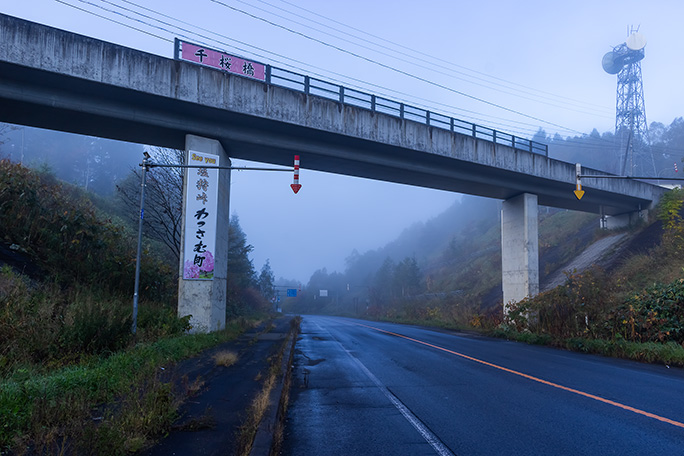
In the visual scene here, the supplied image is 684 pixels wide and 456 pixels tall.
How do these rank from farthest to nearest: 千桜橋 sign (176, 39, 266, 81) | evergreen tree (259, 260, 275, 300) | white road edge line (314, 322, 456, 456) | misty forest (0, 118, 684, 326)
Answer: evergreen tree (259, 260, 275, 300), misty forest (0, 118, 684, 326), 千桜橋 sign (176, 39, 266, 81), white road edge line (314, 322, 456, 456)

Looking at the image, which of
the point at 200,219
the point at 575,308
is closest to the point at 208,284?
the point at 200,219

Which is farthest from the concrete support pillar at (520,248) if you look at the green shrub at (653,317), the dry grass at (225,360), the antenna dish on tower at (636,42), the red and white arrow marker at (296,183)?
the antenna dish on tower at (636,42)

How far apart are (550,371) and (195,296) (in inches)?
470

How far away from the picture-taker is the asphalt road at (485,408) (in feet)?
17.6

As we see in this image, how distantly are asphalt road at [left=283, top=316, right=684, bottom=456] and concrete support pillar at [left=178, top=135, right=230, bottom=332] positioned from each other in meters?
5.61

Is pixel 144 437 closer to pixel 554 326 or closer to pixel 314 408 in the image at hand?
pixel 314 408

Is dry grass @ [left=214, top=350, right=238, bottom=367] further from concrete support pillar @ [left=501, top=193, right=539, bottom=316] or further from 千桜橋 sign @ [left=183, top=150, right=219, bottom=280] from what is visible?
concrete support pillar @ [left=501, top=193, right=539, bottom=316]

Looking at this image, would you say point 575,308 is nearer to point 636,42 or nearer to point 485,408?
point 485,408

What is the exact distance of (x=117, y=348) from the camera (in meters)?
10.2

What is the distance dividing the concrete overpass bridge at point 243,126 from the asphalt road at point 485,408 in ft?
29.9

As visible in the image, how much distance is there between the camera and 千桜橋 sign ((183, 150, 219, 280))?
55.4 feet

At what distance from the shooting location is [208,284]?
17.0 m

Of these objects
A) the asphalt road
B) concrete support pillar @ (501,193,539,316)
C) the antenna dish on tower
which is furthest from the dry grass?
the antenna dish on tower

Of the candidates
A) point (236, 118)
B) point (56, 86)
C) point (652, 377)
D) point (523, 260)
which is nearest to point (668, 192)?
point (523, 260)
